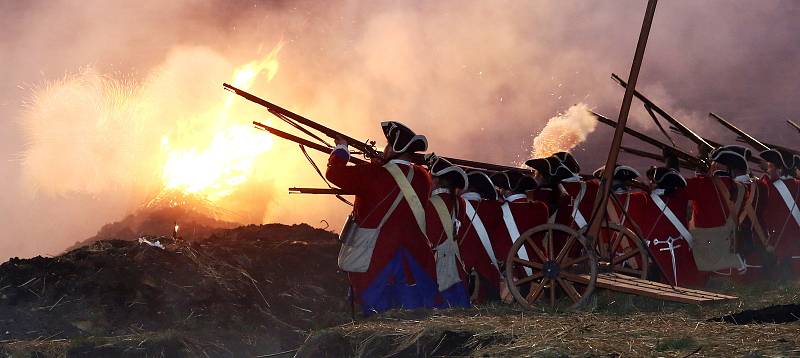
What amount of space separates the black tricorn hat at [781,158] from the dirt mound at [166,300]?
5152 mm

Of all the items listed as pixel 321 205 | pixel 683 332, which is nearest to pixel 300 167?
pixel 321 205

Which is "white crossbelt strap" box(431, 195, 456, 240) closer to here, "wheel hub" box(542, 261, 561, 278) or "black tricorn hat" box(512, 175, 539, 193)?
"wheel hub" box(542, 261, 561, 278)

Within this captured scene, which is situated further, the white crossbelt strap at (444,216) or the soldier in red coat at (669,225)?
the soldier in red coat at (669,225)

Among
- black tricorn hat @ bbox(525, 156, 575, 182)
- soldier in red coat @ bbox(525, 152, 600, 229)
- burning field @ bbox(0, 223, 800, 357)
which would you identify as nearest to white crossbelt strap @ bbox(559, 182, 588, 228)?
soldier in red coat @ bbox(525, 152, 600, 229)

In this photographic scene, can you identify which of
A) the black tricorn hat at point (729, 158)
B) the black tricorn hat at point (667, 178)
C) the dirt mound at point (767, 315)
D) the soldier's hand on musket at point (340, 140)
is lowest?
the dirt mound at point (767, 315)

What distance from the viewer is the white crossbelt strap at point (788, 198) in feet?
33.2

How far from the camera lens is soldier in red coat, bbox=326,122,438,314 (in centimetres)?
765

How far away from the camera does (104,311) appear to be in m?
7.58

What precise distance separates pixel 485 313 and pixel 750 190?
4.31m

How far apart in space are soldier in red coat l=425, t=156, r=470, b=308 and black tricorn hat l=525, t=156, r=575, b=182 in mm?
1013

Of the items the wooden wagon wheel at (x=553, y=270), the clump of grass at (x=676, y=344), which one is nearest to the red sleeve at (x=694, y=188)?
the wooden wagon wheel at (x=553, y=270)

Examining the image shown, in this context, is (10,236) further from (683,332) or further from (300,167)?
(683,332)

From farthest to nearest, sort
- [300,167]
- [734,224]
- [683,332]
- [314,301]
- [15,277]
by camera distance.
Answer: [300,167] → [734,224] → [314,301] → [15,277] → [683,332]

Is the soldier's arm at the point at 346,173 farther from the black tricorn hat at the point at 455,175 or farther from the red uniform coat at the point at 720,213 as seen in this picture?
the red uniform coat at the point at 720,213
